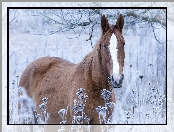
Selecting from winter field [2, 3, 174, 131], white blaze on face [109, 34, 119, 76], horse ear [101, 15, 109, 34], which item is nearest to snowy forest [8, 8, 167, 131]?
winter field [2, 3, 174, 131]

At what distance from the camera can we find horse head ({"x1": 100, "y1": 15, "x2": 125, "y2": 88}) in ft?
13.0

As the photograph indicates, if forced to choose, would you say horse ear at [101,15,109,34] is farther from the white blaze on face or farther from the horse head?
the white blaze on face

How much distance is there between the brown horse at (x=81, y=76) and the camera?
407 cm

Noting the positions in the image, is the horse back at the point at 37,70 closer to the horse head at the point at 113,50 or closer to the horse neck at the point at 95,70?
the horse neck at the point at 95,70

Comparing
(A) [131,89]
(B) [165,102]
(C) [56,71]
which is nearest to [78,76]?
(C) [56,71]

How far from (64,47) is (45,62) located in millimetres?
262

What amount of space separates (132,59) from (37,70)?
99 cm

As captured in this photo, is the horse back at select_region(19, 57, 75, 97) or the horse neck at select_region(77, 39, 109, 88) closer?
the horse neck at select_region(77, 39, 109, 88)

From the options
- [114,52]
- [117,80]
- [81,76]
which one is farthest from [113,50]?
[81,76]

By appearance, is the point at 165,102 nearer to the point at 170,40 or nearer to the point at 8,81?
the point at 170,40

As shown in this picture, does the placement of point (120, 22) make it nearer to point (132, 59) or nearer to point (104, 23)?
point (104, 23)

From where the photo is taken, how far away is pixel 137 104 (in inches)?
171

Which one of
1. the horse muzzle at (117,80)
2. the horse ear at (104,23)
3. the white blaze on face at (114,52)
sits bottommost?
the horse muzzle at (117,80)

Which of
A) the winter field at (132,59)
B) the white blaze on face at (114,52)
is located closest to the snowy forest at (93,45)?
the winter field at (132,59)
